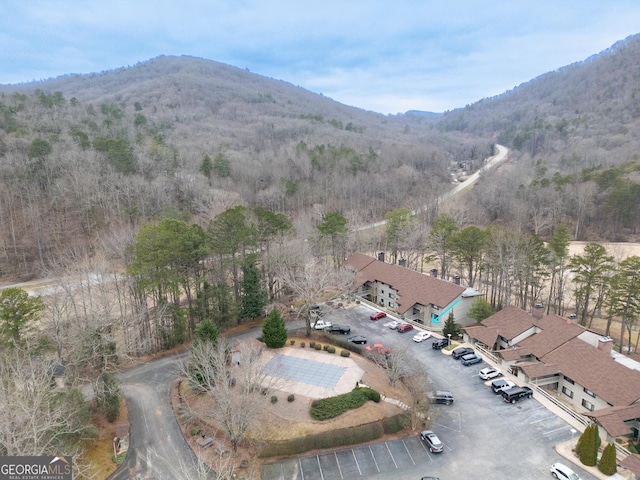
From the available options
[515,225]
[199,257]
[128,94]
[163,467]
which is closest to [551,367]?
A: [163,467]

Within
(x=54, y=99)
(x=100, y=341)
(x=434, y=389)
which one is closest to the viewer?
(x=100, y=341)

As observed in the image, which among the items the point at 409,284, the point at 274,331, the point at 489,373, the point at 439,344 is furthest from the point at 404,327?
the point at 274,331

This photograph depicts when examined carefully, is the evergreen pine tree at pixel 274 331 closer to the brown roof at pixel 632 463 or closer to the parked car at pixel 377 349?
the parked car at pixel 377 349

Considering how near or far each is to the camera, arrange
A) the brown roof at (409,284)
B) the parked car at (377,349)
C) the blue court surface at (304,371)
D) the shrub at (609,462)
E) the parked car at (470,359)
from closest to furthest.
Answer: the shrub at (609,462), the blue court surface at (304,371), the parked car at (470,359), the parked car at (377,349), the brown roof at (409,284)

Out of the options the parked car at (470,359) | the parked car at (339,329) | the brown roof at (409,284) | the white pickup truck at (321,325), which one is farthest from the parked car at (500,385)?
the white pickup truck at (321,325)

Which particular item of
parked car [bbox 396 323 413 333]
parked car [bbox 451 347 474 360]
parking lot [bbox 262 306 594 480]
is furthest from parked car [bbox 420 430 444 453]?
parked car [bbox 396 323 413 333]

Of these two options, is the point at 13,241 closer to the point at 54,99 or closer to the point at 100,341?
the point at 100,341
